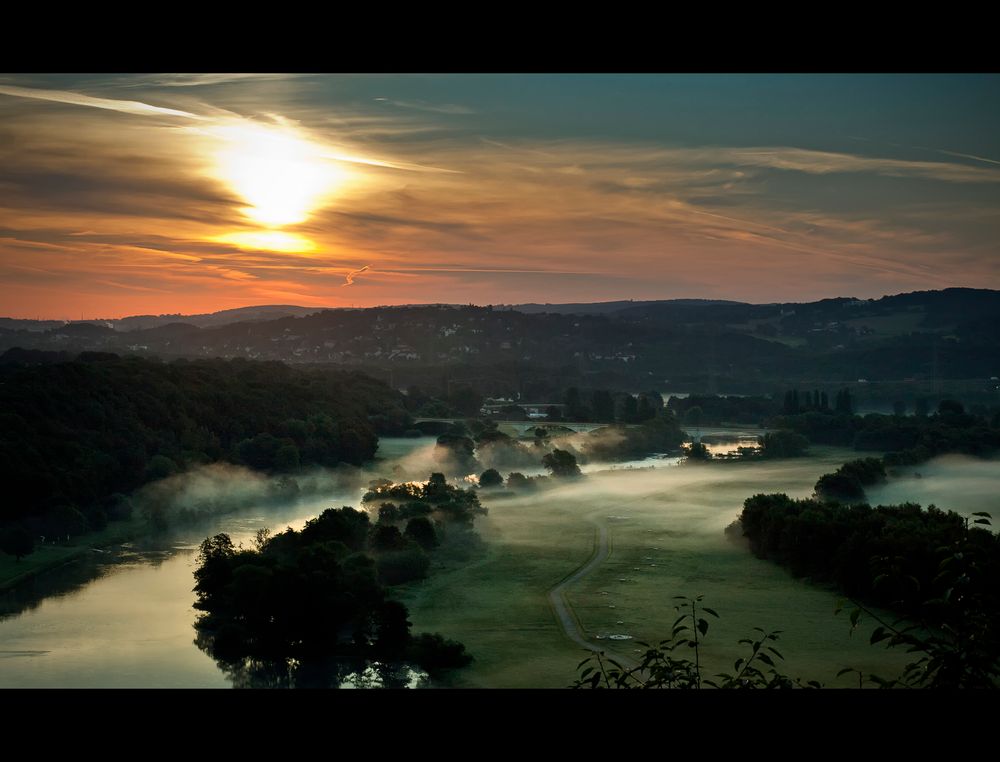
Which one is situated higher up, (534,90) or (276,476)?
(534,90)

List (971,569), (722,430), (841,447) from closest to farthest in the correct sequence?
1. (971,569)
2. (841,447)
3. (722,430)

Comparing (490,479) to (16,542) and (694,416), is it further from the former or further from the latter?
(16,542)

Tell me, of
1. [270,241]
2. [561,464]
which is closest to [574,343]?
[561,464]

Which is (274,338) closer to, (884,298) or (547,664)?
(547,664)

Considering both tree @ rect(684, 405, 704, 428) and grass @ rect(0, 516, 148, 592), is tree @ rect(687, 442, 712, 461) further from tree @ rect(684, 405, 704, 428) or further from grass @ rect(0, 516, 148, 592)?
grass @ rect(0, 516, 148, 592)

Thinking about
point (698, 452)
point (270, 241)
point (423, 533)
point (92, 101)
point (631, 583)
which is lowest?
point (631, 583)

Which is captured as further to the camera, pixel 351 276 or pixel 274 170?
pixel 351 276
